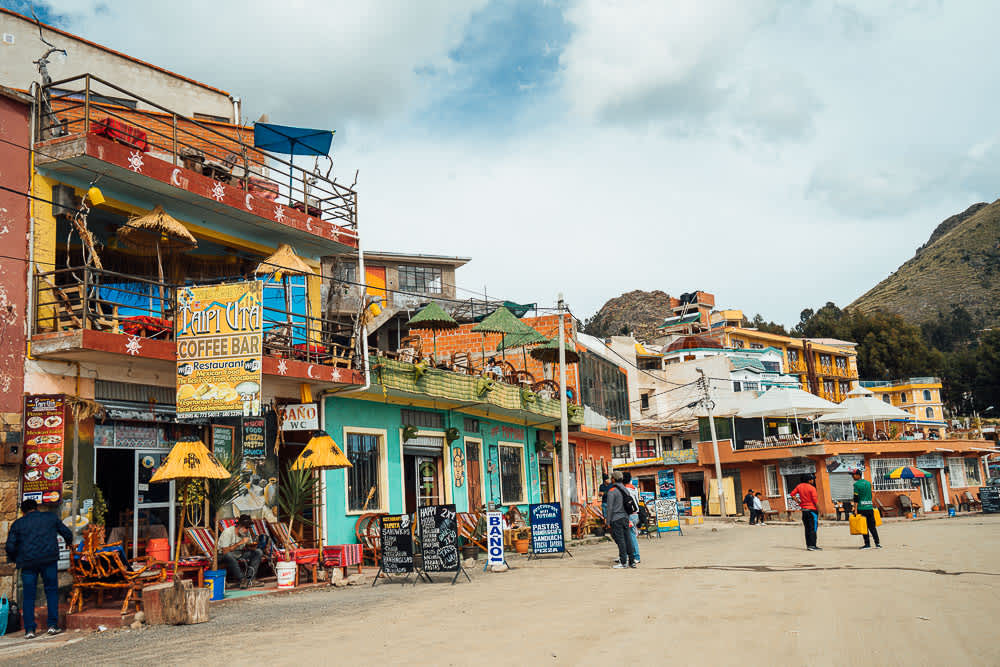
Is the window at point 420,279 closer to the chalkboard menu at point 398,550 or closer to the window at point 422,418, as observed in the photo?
the window at point 422,418

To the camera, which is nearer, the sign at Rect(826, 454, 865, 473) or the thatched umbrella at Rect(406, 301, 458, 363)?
the thatched umbrella at Rect(406, 301, 458, 363)

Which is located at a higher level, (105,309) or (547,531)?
(105,309)

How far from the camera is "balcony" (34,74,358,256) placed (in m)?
12.8

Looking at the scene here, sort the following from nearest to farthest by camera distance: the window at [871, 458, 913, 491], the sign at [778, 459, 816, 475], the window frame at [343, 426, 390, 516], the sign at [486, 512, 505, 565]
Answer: the sign at [486, 512, 505, 565] < the window frame at [343, 426, 390, 516] < the sign at [778, 459, 816, 475] < the window at [871, 458, 913, 491]

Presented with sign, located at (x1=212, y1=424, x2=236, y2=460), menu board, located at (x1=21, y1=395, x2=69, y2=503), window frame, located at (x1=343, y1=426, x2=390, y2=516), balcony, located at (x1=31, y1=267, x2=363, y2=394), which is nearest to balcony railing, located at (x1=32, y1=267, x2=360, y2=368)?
balcony, located at (x1=31, y1=267, x2=363, y2=394)

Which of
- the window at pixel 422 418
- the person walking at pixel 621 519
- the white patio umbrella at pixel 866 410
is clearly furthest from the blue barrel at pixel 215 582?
the white patio umbrella at pixel 866 410

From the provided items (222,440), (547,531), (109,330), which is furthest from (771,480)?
(109,330)

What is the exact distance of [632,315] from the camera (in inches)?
4638

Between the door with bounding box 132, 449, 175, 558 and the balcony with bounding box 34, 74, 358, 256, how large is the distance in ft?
14.3

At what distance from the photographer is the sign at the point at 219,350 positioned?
12484mm

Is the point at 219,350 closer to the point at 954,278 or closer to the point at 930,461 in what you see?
the point at 930,461

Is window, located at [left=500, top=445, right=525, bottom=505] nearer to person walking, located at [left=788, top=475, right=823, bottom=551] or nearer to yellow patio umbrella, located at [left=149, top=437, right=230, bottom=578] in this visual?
person walking, located at [left=788, top=475, right=823, bottom=551]

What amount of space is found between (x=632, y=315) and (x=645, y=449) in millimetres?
60648

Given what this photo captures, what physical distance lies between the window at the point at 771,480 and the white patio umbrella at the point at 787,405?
7.91m
